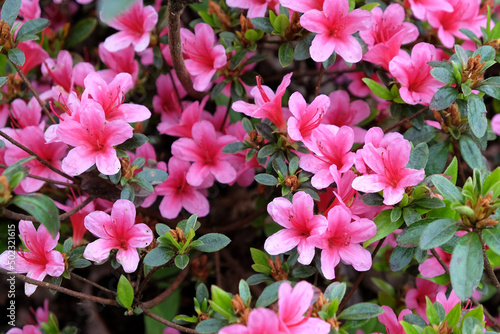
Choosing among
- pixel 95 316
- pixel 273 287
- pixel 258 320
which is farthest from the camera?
pixel 95 316

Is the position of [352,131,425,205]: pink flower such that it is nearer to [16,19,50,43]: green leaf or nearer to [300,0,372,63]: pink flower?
[300,0,372,63]: pink flower

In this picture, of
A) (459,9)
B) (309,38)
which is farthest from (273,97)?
(459,9)

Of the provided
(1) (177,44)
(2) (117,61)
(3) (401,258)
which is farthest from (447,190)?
(2) (117,61)

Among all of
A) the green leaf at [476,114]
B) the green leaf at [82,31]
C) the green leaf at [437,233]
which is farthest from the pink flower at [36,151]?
the green leaf at [476,114]

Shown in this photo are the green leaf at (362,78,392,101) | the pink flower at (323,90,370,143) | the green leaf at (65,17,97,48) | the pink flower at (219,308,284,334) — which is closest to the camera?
the pink flower at (219,308,284,334)

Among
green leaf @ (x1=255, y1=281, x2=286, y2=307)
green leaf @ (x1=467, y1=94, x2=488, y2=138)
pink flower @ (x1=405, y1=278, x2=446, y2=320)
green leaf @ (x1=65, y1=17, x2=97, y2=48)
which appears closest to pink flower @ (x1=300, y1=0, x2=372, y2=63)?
green leaf @ (x1=467, y1=94, x2=488, y2=138)

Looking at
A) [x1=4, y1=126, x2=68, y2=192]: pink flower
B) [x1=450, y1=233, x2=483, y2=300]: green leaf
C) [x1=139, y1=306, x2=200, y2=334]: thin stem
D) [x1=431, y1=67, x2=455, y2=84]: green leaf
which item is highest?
[x1=431, y1=67, x2=455, y2=84]: green leaf

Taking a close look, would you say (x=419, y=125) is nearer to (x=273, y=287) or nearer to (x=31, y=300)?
(x=273, y=287)
